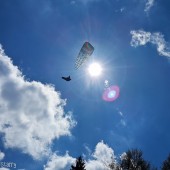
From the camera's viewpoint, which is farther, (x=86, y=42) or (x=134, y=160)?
(x=86, y=42)

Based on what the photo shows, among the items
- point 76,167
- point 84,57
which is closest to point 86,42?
point 84,57

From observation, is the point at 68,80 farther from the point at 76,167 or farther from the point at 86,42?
the point at 76,167

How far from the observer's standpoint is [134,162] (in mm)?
57281

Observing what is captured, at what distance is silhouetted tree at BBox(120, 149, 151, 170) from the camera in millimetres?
56844

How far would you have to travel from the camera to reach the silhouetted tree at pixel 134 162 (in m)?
56.8

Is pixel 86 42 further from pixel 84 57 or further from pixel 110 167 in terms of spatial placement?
pixel 110 167

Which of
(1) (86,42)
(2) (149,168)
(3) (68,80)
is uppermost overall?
(1) (86,42)

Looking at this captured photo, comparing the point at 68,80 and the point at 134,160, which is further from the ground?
the point at 68,80

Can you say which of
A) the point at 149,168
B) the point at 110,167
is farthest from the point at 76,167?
the point at 149,168

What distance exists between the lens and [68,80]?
208 ft

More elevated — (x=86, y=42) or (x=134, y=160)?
(x=86, y=42)

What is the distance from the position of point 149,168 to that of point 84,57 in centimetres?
1678

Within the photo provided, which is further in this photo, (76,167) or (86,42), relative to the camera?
(86,42)

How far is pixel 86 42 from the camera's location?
63969mm
